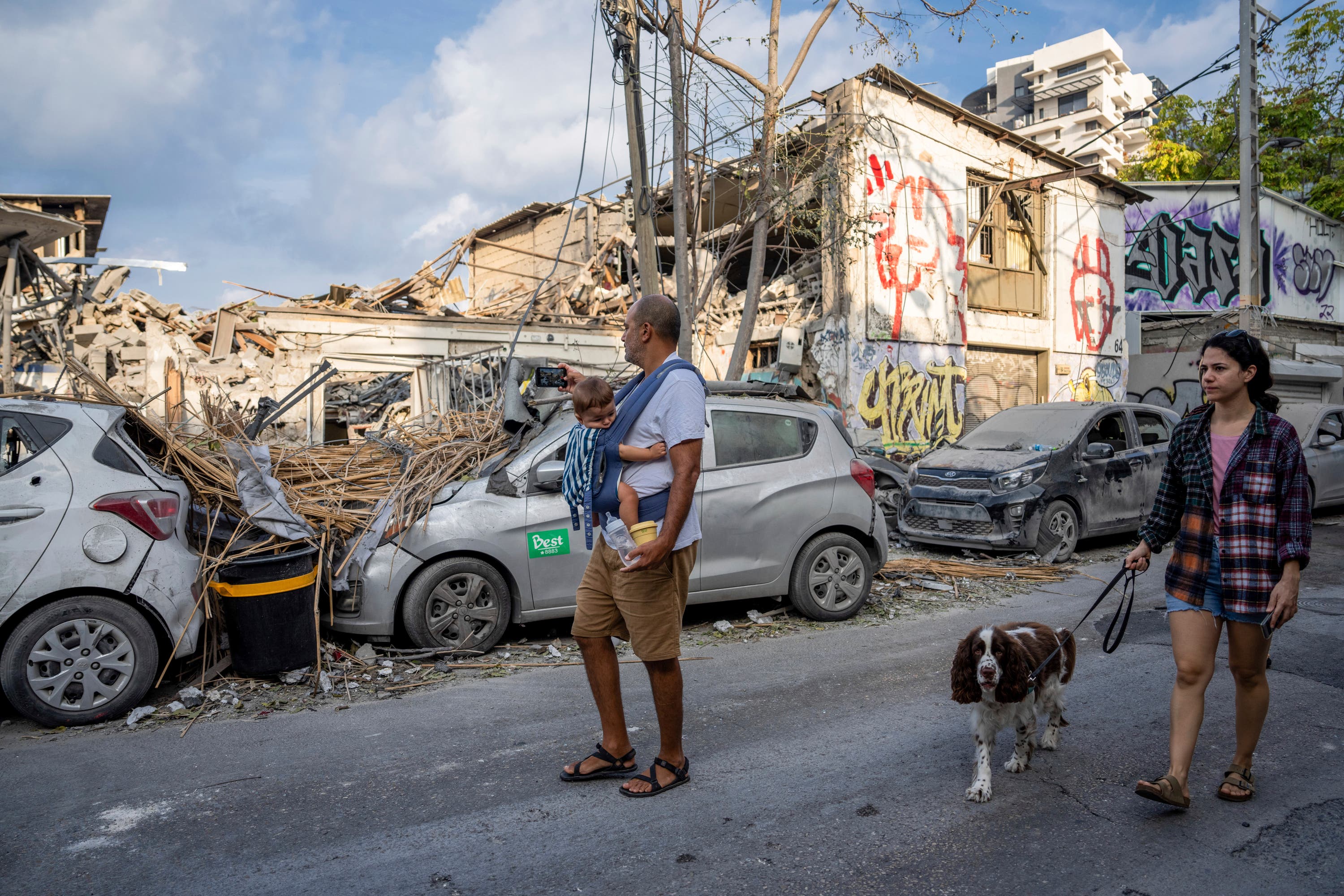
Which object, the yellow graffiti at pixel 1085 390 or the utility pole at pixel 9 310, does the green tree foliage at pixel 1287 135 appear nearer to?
the yellow graffiti at pixel 1085 390

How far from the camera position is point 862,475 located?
22.7 ft

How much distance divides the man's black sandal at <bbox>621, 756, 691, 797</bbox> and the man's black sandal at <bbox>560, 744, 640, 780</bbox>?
7 cm

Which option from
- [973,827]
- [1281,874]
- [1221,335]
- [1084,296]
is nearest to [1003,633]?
[973,827]

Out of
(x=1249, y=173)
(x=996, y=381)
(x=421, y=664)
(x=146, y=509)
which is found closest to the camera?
(x=146, y=509)

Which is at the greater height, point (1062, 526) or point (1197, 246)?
point (1197, 246)

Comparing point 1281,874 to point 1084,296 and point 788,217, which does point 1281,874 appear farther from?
point 1084,296

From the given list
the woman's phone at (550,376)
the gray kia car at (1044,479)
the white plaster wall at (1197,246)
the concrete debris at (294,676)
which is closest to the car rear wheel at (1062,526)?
the gray kia car at (1044,479)

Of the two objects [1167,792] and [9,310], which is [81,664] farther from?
[9,310]

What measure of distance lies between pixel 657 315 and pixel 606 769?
6.22 ft

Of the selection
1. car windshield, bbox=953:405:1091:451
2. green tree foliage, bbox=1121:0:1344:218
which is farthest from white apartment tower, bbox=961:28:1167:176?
car windshield, bbox=953:405:1091:451


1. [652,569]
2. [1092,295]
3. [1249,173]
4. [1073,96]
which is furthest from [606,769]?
[1073,96]

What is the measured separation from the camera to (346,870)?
2.95 metres

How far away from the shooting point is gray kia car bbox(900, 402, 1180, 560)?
9.20 metres

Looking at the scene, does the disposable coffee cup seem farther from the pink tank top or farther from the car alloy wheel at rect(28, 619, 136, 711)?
the car alloy wheel at rect(28, 619, 136, 711)
